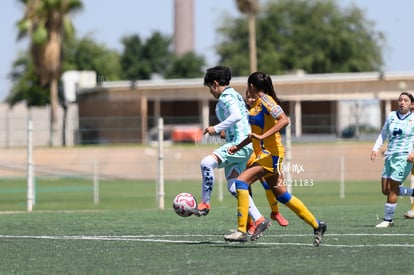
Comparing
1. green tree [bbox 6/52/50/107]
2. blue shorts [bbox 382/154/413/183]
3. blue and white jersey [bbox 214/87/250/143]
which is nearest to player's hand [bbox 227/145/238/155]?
blue and white jersey [bbox 214/87/250/143]

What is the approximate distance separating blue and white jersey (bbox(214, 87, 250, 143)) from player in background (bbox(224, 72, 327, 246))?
0.40 m

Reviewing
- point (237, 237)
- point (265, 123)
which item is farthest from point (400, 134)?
point (237, 237)

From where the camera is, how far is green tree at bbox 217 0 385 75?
97688 mm

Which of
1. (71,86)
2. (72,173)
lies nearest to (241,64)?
(71,86)

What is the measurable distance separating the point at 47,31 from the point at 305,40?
47933mm

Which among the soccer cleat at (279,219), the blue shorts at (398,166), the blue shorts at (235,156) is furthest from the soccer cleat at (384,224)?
the blue shorts at (235,156)

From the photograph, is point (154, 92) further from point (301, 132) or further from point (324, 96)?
A: point (301, 132)

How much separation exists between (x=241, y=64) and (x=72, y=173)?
56.8 metres

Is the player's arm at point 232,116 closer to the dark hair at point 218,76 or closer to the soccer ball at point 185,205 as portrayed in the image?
the dark hair at point 218,76

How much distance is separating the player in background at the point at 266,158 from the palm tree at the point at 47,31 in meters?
44.3

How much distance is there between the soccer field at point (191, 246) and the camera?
34.7 ft

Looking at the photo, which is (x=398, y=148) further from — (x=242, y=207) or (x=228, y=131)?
(x=242, y=207)

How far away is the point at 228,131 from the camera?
533 inches

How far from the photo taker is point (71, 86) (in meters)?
63.1
